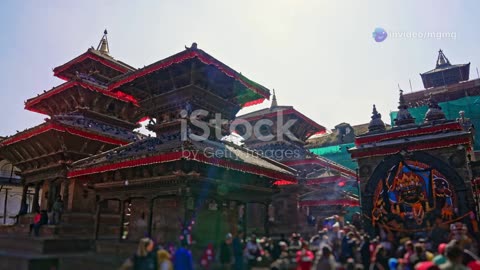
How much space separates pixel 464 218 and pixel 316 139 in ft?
99.4

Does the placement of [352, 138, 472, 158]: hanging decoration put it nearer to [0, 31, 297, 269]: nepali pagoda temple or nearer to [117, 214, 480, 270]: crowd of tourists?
[117, 214, 480, 270]: crowd of tourists

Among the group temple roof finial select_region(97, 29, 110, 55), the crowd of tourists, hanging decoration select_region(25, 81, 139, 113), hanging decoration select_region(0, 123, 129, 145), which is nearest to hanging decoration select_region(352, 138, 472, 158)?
the crowd of tourists

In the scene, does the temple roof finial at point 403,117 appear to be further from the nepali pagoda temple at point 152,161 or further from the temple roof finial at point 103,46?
the temple roof finial at point 103,46

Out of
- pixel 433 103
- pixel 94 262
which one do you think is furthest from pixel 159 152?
pixel 433 103

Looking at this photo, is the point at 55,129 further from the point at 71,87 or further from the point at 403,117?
the point at 403,117

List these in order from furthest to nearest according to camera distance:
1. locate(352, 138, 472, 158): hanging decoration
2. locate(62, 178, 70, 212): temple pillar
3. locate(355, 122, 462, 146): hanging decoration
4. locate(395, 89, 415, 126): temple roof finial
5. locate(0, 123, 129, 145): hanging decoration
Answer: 1. locate(62, 178, 70, 212): temple pillar
2. locate(0, 123, 129, 145): hanging decoration
3. locate(395, 89, 415, 126): temple roof finial
4. locate(355, 122, 462, 146): hanging decoration
5. locate(352, 138, 472, 158): hanging decoration

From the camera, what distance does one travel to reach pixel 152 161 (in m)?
12.5

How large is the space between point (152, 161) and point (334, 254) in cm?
697

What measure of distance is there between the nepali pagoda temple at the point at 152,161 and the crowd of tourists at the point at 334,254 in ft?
8.04

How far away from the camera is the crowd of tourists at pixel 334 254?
6445 millimetres

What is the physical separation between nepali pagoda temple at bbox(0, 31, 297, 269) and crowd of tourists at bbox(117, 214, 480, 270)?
2.45 meters

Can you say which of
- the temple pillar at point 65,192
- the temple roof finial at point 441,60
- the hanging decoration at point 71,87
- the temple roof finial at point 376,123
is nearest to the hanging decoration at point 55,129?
the hanging decoration at point 71,87

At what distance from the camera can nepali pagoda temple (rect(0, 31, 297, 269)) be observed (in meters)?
13.5

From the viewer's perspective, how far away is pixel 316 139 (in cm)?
4378
